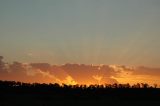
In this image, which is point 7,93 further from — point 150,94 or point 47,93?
point 150,94

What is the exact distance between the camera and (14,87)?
107938mm

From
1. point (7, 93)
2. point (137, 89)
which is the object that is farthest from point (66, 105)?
point (137, 89)

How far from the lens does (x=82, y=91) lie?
10550 centimetres

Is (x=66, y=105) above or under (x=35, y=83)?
under

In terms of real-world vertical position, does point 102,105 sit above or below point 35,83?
below

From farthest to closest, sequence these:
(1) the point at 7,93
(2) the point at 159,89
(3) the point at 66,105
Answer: (2) the point at 159,89 → (1) the point at 7,93 → (3) the point at 66,105

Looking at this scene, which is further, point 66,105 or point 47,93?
point 47,93

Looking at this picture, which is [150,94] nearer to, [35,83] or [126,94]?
[126,94]

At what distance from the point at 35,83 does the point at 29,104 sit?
131 feet

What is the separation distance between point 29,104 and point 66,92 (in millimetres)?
34939

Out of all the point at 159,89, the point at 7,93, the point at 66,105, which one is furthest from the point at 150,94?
the point at 66,105

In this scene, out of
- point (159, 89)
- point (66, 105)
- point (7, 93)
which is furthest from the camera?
point (159, 89)

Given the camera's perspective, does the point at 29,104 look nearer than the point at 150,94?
Yes

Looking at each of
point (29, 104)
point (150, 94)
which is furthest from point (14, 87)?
point (29, 104)
